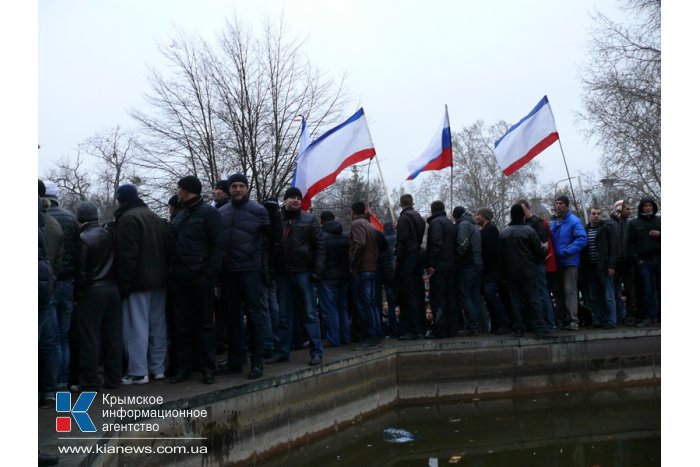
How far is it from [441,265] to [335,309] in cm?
173

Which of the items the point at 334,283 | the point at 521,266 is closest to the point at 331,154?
the point at 334,283

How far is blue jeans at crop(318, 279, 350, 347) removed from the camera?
9234 mm

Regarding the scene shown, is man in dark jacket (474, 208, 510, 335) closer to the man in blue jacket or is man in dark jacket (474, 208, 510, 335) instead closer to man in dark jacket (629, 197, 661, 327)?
the man in blue jacket

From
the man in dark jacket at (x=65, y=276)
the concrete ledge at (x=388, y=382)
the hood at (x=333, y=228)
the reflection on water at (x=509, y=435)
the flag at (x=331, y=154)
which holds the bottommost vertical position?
the reflection on water at (x=509, y=435)

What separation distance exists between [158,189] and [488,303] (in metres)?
16.1

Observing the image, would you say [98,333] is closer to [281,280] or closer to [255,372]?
[255,372]

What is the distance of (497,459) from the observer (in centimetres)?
712

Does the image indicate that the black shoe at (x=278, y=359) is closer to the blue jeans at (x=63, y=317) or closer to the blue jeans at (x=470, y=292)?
the blue jeans at (x=63, y=317)

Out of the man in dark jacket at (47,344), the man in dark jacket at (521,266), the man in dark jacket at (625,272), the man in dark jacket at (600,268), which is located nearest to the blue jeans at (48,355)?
the man in dark jacket at (47,344)

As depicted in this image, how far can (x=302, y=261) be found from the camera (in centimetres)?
808

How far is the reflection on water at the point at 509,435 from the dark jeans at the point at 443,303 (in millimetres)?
1174

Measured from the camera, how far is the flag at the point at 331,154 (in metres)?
10.0

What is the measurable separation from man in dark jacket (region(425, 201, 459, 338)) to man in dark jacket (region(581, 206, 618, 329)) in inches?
96.4
